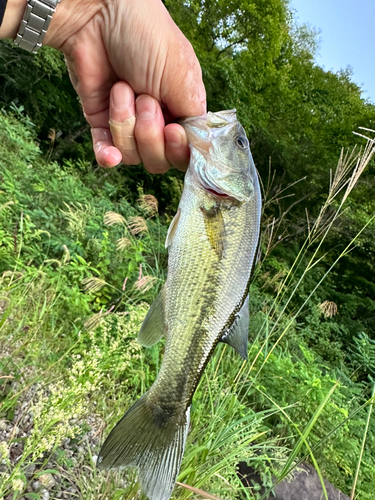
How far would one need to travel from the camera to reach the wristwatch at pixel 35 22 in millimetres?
1486

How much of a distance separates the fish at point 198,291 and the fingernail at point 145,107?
0.30 m

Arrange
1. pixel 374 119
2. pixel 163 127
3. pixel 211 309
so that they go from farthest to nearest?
pixel 374 119 → pixel 163 127 → pixel 211 309

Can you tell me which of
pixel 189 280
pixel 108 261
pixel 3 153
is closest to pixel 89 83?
pixel 189 280

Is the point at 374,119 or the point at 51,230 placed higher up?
the point at 374,119

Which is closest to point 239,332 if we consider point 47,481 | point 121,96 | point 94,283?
point 121,96

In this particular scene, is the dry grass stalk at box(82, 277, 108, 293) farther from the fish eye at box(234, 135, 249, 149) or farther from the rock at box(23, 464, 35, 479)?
the fish eye at box(234, 135, 249, 149)

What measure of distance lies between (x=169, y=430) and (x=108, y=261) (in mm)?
2662

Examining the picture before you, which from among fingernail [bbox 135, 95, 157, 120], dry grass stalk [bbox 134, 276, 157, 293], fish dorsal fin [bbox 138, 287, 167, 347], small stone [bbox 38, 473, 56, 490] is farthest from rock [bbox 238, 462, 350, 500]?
fingernail [bbox 135, 95, 157, 120]

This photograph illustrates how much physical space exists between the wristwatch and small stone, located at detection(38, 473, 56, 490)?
2090mm

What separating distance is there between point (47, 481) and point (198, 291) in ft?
4.49

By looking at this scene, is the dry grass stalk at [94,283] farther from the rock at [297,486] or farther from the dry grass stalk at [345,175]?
the rock at [297,486]

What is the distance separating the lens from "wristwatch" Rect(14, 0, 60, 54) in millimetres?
1486

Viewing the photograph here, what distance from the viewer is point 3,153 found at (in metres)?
5.31

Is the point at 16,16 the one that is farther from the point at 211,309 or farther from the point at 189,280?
the point at 211,309
